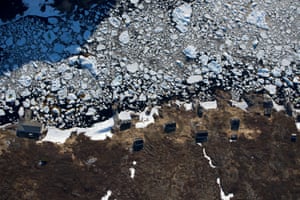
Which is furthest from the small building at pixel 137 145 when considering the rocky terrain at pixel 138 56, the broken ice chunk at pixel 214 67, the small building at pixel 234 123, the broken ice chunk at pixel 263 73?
the broken ice chunk at pixel 263 73

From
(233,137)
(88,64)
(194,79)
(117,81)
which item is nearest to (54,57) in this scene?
(88,64)

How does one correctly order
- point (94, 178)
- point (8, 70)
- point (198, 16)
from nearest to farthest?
point (94, 178)
point (8, 70)
point (198, 16)

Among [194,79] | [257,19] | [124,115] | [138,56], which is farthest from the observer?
[257,19]

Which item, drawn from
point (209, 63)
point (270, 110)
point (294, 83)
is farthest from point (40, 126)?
point (294, 83)

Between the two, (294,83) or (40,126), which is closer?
(40,126)

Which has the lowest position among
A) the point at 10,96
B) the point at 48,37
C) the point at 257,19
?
the point at 10,96

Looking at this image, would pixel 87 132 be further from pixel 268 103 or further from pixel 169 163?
pixel 268 103

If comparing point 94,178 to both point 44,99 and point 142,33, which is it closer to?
point 44,99
